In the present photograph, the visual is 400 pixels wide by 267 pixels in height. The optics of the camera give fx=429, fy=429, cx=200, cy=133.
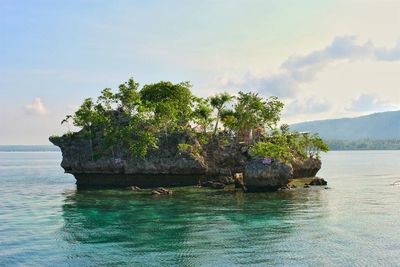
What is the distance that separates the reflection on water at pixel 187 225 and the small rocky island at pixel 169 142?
10.4 metres

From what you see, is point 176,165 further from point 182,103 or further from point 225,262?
point 225,262

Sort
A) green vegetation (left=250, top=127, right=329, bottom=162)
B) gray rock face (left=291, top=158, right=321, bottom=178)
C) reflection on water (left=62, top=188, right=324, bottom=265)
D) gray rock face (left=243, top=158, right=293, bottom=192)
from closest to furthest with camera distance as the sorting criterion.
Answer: reflection on water (left=62, top=188, right=324, bottom=265) → gray rock face (left=243, top=158, right=293, bottom=192) → green vegetation (left=250, top=127, right=329, bottom=162) → gray rock face (left=291, top=158, right=321, bottom=178)

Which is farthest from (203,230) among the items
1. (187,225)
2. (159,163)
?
(159,163)

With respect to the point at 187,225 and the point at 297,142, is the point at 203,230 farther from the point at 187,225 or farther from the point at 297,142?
the point at 297,142

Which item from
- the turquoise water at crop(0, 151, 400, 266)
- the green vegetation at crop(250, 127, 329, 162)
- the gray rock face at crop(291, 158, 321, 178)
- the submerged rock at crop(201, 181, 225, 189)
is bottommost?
the turquoise water at crop(0, 151, 400, 266)

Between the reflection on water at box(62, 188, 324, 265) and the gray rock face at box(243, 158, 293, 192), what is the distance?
233cm

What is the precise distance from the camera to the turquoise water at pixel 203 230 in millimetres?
23281

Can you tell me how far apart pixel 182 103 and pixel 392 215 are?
4076cm

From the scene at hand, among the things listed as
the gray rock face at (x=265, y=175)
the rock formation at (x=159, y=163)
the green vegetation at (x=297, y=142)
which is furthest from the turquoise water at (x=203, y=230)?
the green vegetation at (x=297, y=142)

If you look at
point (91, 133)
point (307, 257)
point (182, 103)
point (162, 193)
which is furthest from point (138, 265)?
point (182, 103)

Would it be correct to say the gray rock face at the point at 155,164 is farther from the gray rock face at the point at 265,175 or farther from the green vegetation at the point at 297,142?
the gray rock face at the point at 265,175

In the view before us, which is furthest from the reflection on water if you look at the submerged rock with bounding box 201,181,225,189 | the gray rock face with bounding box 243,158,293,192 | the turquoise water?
the submerged rock with bounding box 201,181,225,189

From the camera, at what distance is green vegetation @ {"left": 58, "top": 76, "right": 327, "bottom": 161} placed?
60.6m

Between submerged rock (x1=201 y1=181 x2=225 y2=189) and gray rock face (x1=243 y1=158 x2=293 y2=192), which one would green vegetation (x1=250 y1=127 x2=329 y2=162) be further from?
submerged rock (x1=201 y1=181 x2=225 y2=189)
